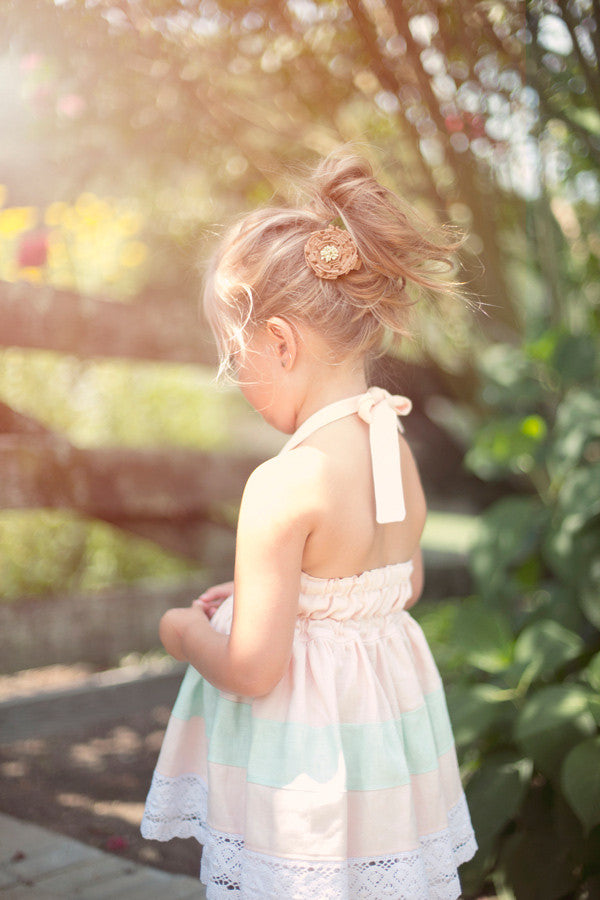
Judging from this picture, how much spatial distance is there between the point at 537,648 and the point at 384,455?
929mm

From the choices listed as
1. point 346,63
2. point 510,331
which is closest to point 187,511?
point 510,331

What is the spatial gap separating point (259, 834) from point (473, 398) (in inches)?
108

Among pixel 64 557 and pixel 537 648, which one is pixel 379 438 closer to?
pixel 537 648

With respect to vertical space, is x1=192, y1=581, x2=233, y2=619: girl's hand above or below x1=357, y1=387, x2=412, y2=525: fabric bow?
below

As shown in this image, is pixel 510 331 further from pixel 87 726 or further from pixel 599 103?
pixel 87 726

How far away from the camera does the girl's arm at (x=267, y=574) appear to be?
1297 millimetres

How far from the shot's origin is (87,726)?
2.95m

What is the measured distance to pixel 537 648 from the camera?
210 cm

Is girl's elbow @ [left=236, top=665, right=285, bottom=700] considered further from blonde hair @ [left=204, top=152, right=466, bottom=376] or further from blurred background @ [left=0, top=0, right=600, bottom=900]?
blurred background @ [left=0, top=0, right=600, bottom=900]

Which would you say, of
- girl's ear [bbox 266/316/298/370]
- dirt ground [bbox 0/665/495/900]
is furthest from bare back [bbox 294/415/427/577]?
dirt ground [bbox 0/665/495/900]

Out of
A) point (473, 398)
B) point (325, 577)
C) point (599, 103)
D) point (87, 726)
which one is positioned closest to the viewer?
point (325, 577)

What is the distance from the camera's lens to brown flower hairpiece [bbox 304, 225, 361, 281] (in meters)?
1.36

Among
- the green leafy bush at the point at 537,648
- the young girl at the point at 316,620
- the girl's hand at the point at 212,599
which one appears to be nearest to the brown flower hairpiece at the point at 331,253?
the young girl at the point at 316,620

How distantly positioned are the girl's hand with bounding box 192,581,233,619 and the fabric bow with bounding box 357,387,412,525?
1.23 ft
